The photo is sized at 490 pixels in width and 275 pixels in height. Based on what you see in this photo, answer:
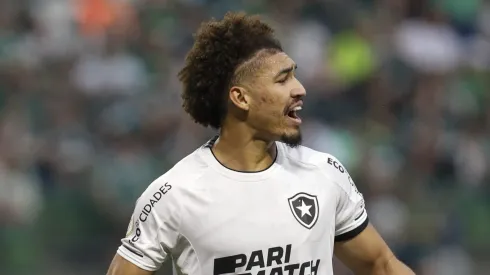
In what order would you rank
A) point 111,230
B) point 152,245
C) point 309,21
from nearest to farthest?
point 152,245, point 111,230, point 309,21

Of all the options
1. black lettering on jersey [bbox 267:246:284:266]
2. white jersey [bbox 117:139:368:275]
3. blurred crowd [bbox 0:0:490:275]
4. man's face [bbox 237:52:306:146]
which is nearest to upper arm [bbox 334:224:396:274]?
white jersey [bbox 117:139:368:275]

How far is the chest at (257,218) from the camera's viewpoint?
4.01 metres

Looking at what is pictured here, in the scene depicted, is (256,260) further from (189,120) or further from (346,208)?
(189,120)

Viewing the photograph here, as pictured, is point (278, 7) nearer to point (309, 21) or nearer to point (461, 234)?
point (309, 21)

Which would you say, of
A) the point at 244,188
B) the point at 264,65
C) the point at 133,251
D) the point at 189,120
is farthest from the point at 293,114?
the point at 189,120

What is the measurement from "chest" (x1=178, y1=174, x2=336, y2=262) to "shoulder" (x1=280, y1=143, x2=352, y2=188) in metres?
0.11

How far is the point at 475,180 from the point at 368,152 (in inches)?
36.6

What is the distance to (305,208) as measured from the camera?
13.5ft

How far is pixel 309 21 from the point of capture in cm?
954

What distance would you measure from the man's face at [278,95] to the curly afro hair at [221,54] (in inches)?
2.8

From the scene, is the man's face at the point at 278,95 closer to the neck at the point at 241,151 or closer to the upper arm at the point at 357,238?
the neck at the point at 241,151

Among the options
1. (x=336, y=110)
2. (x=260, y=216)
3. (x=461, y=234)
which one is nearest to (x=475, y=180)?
(x=461, y=234)

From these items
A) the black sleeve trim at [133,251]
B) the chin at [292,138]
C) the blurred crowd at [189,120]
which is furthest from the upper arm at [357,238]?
the blurred crowd at [189,120]

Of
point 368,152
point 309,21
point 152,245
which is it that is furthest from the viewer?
point 309,21
